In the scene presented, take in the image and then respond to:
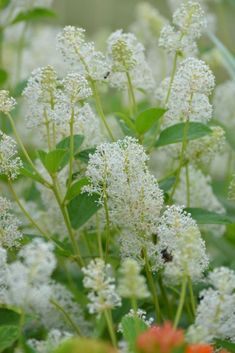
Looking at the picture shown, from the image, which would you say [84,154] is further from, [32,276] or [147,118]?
[32,276]

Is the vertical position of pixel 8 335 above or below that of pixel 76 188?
below

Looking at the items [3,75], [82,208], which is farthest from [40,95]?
[3,75]

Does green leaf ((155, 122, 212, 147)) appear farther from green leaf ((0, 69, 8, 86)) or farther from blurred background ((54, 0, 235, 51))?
blurred background ((54, 0, 235, 51))

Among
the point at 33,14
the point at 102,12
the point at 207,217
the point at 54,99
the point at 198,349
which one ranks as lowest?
the point at 198,349

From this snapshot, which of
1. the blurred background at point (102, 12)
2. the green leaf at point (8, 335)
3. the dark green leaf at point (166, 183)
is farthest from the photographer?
the blurred background at point (102, 12)

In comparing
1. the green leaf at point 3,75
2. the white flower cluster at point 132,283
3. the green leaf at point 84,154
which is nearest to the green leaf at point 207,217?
the green leaf at point 84,154

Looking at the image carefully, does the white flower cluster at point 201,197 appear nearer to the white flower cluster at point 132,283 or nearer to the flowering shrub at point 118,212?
the flowering shrub at point 118,212
